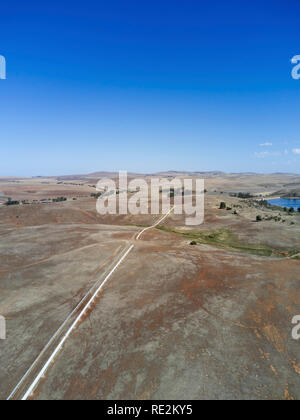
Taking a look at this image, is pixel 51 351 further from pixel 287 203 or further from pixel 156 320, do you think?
pixel 287 203

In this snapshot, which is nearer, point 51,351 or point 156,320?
point 51,351

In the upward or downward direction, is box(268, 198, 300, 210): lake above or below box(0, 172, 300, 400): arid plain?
above

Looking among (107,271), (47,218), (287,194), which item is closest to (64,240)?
(107,271)

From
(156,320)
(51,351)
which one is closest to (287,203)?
(156,320)

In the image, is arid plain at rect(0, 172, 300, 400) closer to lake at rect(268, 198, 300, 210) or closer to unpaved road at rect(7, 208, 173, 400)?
unpaved road at rect(7, 208, 173, 400)

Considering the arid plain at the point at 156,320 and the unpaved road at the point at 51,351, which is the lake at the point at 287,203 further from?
the unpaved road at the point at 51,351

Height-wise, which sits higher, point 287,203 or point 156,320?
point 287,203

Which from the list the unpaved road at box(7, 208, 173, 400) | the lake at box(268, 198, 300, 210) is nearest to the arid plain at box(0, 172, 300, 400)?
the unpaved road at box(7, 208, 173, 400)

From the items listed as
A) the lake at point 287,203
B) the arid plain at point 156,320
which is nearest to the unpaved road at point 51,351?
Answer: the arid plain at point 156,320
